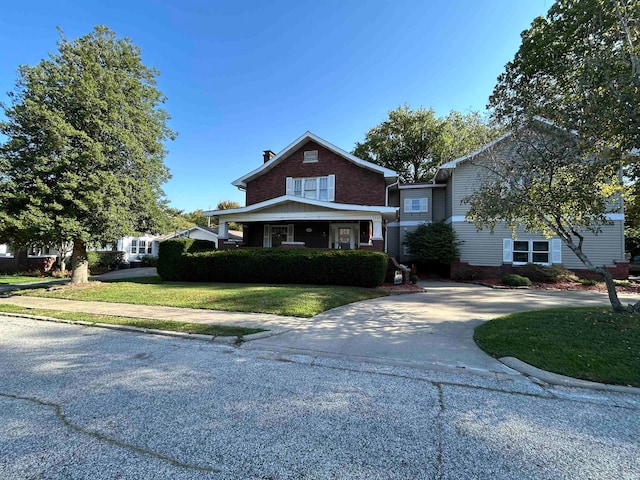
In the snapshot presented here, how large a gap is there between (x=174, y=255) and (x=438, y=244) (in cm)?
1439

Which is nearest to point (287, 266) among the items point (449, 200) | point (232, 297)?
point (232, 297)

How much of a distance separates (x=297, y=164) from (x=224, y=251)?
7.93 meters

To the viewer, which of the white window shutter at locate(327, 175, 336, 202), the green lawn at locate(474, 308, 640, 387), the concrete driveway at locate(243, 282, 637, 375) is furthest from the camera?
the white window shutter at locate(327, 175, 336, 202)

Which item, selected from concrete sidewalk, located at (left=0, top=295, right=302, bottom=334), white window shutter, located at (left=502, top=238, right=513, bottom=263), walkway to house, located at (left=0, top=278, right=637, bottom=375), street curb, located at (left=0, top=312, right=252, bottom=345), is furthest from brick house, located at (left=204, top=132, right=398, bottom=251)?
street curb, located at (left=0, top=312, right=252, bottom=345)

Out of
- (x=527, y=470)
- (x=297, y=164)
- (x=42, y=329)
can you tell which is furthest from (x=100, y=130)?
(x=527, y=470)

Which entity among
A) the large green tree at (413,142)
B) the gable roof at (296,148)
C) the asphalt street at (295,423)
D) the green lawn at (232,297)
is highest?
the large green tree at (413,142)

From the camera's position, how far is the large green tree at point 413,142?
31239 millimetres

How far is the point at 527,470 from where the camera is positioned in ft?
7.75

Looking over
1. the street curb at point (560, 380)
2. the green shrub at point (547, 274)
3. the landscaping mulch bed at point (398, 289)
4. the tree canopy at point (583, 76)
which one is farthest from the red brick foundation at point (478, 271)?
the street curb at point (560, 380)

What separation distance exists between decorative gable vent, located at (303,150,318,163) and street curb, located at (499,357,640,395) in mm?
16238

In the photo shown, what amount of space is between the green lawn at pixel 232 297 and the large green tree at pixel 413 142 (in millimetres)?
24844

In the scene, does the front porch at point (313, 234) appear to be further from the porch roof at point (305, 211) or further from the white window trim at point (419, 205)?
the white window trim at point (419, 205)

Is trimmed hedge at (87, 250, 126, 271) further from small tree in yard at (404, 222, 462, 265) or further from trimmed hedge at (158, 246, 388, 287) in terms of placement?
small tree in yard at (404, 222, 462, 265)

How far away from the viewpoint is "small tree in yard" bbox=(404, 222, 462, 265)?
17.8 m
